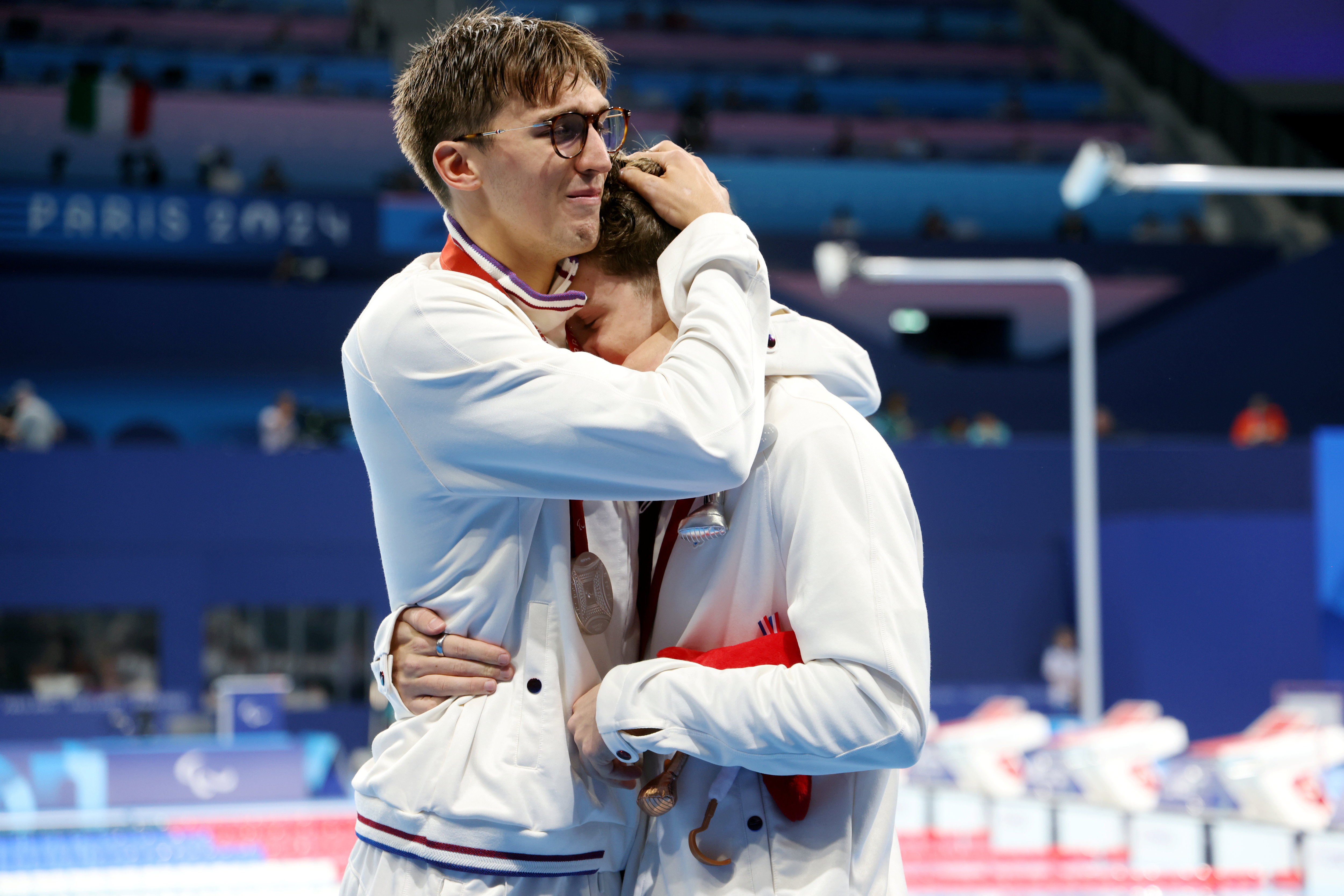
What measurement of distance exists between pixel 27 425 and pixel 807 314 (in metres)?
9.94

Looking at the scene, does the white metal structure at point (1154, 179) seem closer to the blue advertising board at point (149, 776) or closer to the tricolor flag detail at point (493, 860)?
the blue advertising board at point (149, 776)

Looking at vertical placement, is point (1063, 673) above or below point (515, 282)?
below

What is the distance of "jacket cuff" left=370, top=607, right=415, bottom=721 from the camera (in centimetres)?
199

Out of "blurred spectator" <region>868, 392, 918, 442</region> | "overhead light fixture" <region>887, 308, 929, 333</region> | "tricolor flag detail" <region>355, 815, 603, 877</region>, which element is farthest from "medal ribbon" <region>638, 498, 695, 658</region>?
"overhead light fixture" <region>887, 308, 929, 333</region>

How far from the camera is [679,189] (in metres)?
2.09

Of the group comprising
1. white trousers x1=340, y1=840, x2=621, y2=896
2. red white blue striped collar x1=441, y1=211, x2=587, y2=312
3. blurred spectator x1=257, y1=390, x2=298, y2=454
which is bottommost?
blurred spectator x1=257, y1=390, x2=298, y2=454

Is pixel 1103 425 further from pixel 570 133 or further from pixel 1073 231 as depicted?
pixel 570 133

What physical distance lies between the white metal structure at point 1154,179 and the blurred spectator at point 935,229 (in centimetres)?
971

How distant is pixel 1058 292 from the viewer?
812 inches

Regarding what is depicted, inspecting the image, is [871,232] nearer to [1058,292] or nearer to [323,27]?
[1058,292]

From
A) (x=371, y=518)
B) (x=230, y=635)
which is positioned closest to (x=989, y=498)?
(x=371, y=518)

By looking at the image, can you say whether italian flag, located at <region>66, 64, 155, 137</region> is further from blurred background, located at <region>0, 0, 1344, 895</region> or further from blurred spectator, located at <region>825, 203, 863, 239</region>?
blurred spectator, located at <region>825, 203, 863, 239</region>

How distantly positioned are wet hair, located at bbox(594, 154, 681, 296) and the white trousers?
897 millimetres

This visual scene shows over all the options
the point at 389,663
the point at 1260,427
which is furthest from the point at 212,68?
the point at 389,663
